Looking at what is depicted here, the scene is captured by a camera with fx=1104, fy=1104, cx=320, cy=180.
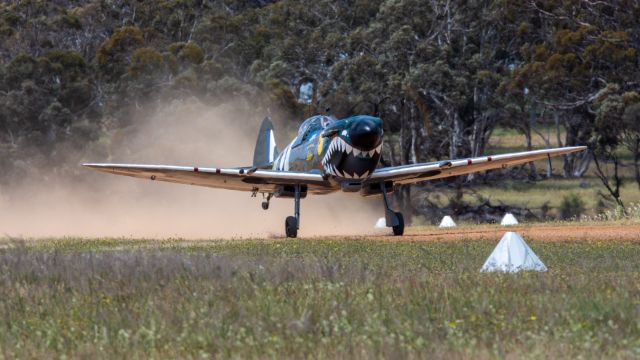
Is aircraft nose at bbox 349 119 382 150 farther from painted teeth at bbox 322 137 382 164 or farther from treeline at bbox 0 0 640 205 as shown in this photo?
treeline at bbox 0 0 640 205

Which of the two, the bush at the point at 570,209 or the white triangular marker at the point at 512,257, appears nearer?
the white triangular marker at the point at 512,257

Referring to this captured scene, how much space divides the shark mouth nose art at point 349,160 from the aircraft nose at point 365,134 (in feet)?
0.53

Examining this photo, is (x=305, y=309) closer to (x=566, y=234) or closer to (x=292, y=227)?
(x=566, y=234)

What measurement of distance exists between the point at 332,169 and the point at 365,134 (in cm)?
148

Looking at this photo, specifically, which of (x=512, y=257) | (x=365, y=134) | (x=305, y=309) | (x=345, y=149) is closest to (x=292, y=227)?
(x=345, y=149)

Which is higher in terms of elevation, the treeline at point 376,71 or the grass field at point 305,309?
the treeline at point 376,71

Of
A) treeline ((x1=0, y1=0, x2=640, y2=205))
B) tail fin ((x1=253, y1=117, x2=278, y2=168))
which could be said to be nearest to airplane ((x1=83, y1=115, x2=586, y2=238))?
tail fin ((x1=253, y1=117, x2=278, y2=168))

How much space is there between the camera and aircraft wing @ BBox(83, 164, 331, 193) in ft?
78.3

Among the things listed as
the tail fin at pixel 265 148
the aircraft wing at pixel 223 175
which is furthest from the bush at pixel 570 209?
the aircraft wing at pixel 223 175

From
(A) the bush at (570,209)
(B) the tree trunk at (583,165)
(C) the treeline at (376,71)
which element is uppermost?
(C) the treeline at (376,71)

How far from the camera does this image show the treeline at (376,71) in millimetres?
47312

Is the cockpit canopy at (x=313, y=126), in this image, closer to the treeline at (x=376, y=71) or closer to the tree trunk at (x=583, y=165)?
the treeline at (x=376, y=71)

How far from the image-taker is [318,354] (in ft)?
24.3

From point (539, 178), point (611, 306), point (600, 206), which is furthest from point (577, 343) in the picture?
point (539, 178)
